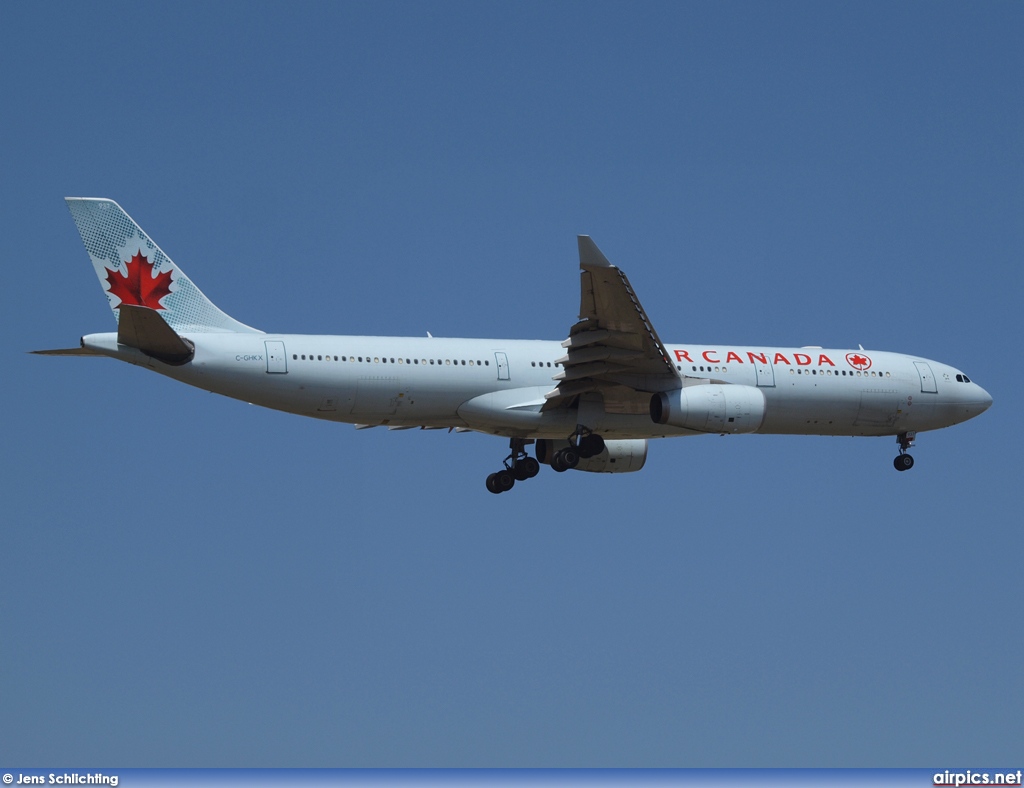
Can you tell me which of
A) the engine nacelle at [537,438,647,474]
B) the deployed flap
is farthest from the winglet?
the engine nacelle at [537,438,647,474]

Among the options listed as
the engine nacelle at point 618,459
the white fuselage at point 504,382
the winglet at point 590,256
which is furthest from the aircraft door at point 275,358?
the engine nacelle at point 618,459

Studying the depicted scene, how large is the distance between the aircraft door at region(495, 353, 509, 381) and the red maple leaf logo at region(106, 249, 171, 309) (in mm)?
8191

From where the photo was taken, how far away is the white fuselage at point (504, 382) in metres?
36.0

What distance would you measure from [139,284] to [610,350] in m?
11.4

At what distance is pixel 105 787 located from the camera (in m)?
23.9

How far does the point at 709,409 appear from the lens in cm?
3772

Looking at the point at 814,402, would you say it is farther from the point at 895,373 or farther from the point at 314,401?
the point at 314,401

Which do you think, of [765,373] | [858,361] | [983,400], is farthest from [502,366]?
[983,400]

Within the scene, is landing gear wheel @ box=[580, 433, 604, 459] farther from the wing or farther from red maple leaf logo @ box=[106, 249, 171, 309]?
red maple leaf logo @ box=[106, 249, 171, 309]

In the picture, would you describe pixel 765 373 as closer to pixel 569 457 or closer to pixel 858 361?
pixel 858 361

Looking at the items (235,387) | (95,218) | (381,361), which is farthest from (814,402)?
(95,218)
